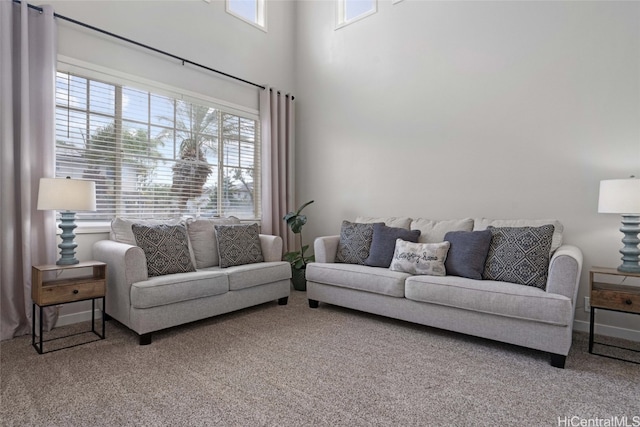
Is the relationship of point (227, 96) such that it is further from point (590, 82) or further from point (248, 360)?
point (590, 82)

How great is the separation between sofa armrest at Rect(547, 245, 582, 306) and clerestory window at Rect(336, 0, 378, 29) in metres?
3.50

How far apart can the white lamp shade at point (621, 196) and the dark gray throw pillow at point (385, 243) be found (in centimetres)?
143

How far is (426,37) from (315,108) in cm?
164

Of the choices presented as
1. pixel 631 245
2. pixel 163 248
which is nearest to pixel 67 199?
pixel 163 248

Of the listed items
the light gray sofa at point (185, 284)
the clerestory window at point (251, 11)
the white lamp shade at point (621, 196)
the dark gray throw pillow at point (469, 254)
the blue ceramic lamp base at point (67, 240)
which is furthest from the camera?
the clerestory window at point (251, 11)

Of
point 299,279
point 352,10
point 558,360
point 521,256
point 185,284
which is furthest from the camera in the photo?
point 352,10

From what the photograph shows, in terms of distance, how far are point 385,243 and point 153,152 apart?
252 cm

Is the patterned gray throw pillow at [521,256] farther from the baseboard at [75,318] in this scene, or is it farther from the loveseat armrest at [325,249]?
the baseboard at [75,318]

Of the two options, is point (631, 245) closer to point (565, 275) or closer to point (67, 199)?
point (565, 275)

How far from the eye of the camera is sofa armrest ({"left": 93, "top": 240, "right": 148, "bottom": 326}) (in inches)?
103

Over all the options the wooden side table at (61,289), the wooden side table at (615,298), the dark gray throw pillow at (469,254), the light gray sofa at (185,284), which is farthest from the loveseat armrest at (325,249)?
the wooden side table at (615,298)

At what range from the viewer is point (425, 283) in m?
2.76

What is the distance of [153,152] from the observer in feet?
12.1

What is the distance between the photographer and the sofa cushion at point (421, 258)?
2.94m
